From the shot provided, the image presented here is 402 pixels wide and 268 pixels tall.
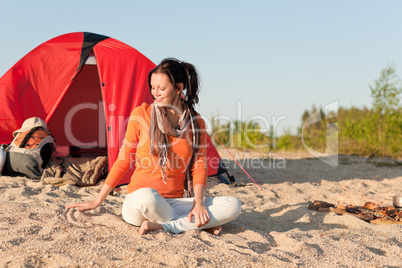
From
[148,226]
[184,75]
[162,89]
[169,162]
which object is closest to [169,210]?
[148,226]

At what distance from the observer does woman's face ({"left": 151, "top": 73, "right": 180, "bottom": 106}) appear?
2252mm

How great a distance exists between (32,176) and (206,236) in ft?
8.22

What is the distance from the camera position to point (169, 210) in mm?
2256

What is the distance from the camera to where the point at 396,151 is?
7746 mm

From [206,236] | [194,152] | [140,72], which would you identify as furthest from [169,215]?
[140,72]

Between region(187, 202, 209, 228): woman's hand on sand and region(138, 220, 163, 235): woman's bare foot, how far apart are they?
0.19 meters

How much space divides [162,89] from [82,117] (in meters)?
3.80

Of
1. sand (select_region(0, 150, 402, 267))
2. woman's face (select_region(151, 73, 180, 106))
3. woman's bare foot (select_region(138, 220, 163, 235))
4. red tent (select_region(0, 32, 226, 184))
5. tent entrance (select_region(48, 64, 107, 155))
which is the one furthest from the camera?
tent entrance (select_region(48, 64, 107, 155))

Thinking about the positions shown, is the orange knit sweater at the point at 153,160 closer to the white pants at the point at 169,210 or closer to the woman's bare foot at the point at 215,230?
the white pants at the point at 169,210

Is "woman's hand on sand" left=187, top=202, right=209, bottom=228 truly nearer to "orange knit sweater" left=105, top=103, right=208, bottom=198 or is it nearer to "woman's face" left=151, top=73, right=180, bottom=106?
"orange knit sweater" left=105, top=103, right=208, bottom=198

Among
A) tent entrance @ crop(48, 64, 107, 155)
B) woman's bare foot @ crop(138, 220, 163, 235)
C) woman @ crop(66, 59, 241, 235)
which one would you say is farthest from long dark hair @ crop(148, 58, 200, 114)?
tent entrance @ crop(48, 64, 107, 155)

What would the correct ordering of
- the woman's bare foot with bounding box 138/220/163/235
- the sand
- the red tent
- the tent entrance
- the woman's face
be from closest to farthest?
the sand < the woman's bare foot with bounding box 138/220/163/235 < the woman's face < the red tent < the tent entrance

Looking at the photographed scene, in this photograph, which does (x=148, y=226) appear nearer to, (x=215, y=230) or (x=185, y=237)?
(x=185, y=237)

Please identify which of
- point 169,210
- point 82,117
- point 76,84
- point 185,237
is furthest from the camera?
point 82,117
